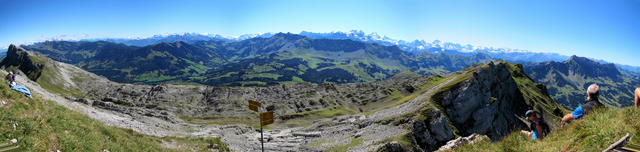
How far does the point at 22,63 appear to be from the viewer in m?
179

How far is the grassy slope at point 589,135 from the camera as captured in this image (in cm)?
880

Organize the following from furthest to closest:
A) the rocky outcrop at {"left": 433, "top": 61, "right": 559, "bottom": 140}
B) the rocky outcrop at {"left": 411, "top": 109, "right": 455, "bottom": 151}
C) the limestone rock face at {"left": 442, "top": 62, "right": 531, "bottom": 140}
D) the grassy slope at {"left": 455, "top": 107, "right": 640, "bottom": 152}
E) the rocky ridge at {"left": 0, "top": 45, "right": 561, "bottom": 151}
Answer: the limestone rock face at {"left": 442, "top": 62, "right": 531, "bottom": 140}
the rocky outcrop at {"left": 433, "top": 61, "right": 559, "bottom": 140}
the rocky outcrop at {"left": 411, "top": 109, "right": 455, "bottom": 151}
the rocky ridge at {"left": 0, "top": 45, "right": 561, "bottom": 151}
the grassy slope at {"left": 455, "top": 107, "right": 640, "bottom": 152}

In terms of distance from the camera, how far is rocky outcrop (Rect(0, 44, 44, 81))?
16850cm

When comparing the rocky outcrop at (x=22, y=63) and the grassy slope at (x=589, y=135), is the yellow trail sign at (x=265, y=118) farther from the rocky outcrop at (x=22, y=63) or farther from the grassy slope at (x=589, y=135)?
the rocky outcrop at (x=22, y=63)

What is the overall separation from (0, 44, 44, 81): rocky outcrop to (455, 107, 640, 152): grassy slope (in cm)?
23617

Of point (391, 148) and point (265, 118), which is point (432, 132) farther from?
point (265, 118)

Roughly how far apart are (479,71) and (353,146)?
92996mm

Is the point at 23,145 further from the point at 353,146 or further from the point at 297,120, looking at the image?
the point at 297,120

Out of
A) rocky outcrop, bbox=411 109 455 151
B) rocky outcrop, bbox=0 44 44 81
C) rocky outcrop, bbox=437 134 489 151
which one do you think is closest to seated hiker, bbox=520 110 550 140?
rocky outcrop, bbox=437 134 489 151

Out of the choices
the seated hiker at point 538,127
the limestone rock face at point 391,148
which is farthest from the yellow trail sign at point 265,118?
the limestone rock face at point 391,148

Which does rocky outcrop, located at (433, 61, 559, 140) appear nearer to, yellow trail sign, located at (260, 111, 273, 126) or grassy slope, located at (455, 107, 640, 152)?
yellow trail sign, located at (260, 111, 273, 126)

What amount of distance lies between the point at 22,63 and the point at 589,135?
27105 cm

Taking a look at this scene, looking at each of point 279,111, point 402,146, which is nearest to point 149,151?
point 402,146

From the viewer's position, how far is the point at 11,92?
18.4m
